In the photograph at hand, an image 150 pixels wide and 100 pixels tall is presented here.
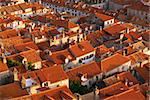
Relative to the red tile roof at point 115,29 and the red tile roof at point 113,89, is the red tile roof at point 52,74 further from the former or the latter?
the red tile roof at point 115,29

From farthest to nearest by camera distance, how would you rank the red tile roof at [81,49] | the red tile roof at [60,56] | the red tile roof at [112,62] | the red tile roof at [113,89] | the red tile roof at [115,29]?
1. the red tile roof at [115,29]
2. the red tile roof at [81,49]
3. the red tile roof at [60,56]
4. the red tile roof at [112,62]
5. the red tile roof at [113,89]

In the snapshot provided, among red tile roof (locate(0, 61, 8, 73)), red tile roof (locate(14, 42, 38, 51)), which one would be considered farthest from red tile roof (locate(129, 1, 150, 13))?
red tile roof (locate(0, 61, 8, 73))

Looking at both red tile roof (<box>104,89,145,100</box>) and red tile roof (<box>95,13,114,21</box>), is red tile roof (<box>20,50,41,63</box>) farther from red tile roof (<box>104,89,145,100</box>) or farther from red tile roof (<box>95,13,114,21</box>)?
red tile roof (<box>95,13,114,21</box>)

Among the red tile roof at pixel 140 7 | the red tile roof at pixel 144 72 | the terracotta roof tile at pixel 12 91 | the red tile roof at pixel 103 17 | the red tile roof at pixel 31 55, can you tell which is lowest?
the red tile roof at pixel 140 7

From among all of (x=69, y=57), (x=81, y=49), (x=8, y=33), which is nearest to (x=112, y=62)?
(x=69, y=57)

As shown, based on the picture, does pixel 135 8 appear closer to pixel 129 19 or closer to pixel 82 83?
pixel 129 19

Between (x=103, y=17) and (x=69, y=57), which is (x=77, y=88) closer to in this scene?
(x=69, y=57)

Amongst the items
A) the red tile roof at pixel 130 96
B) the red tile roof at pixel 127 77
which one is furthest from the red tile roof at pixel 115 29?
the red tile roof at pixel 130 96
